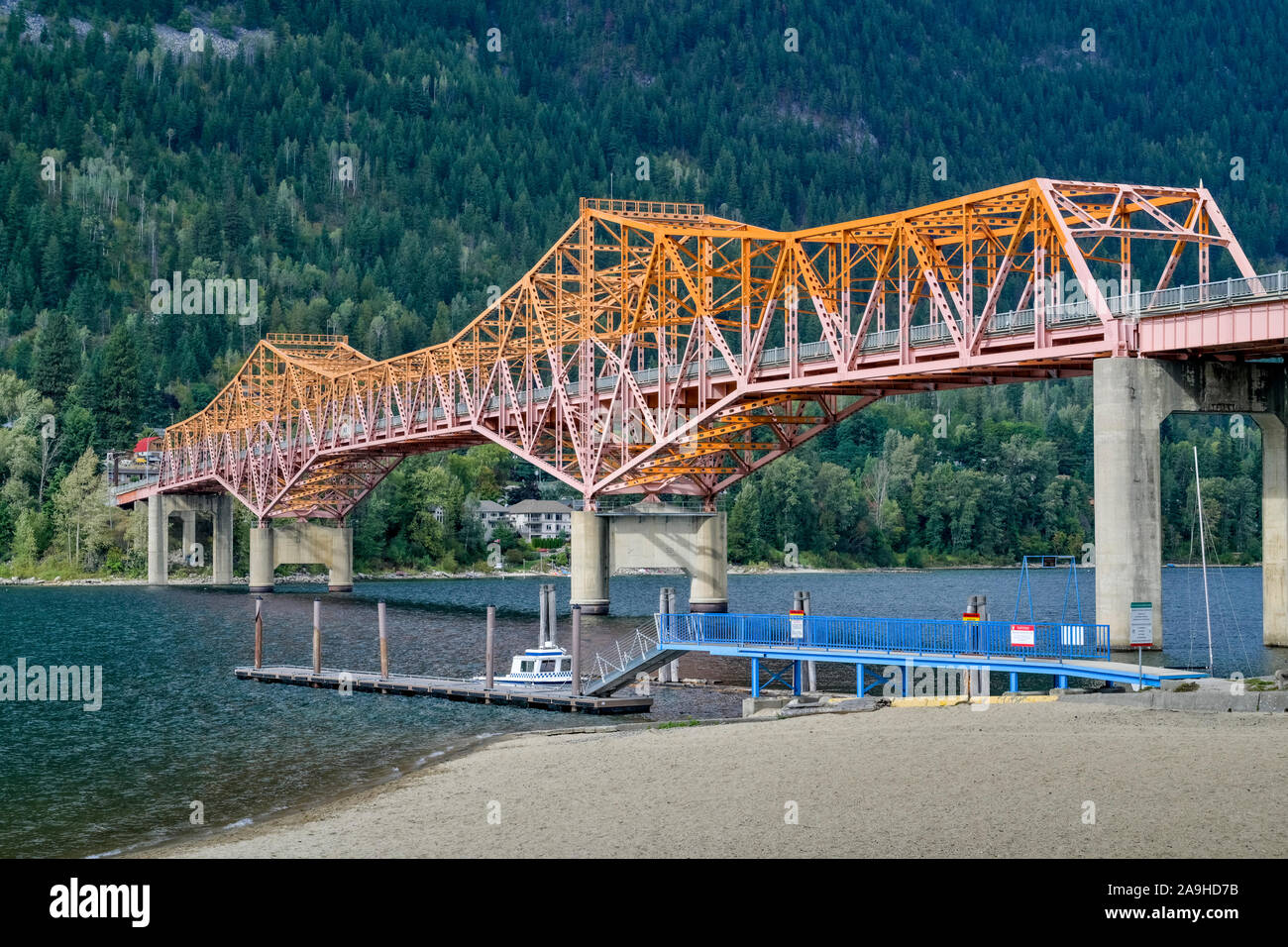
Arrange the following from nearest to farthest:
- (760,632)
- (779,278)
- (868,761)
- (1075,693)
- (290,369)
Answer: (868,761), (1075,693), (760,632), (779,278), (290,369)

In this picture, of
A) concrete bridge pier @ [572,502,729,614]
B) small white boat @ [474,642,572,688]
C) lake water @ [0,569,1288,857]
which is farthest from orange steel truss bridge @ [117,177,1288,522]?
small white boat @ [474,642,572,688]

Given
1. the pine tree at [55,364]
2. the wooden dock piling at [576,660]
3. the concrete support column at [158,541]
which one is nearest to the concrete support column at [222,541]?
the concrete support column at [158,541]

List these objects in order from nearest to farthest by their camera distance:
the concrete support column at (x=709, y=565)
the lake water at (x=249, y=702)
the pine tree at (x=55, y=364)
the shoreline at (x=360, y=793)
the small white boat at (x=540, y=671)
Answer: the shoreline at (x=360, y=793) < the lake water at (x=249, y=702) < the small white boat at (x=540, y=671) < the concrete support column at (x=709, y=565) < the pine tree at (x=55, y=364)

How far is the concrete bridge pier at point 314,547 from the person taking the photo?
133m

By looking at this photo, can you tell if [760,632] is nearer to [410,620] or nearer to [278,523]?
[410,620]

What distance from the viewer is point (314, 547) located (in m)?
135

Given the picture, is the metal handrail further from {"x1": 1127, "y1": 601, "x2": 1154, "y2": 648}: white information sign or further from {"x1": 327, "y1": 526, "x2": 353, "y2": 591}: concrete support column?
{"x1": 327, "y1": 526, "x2": 353, "y2": 591}: concrete support column

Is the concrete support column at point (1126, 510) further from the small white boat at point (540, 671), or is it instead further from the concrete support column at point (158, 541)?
the concrete support column at point (158, 541)

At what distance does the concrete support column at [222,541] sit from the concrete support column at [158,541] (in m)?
4.40

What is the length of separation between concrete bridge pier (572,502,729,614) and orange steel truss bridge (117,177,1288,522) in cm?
175
